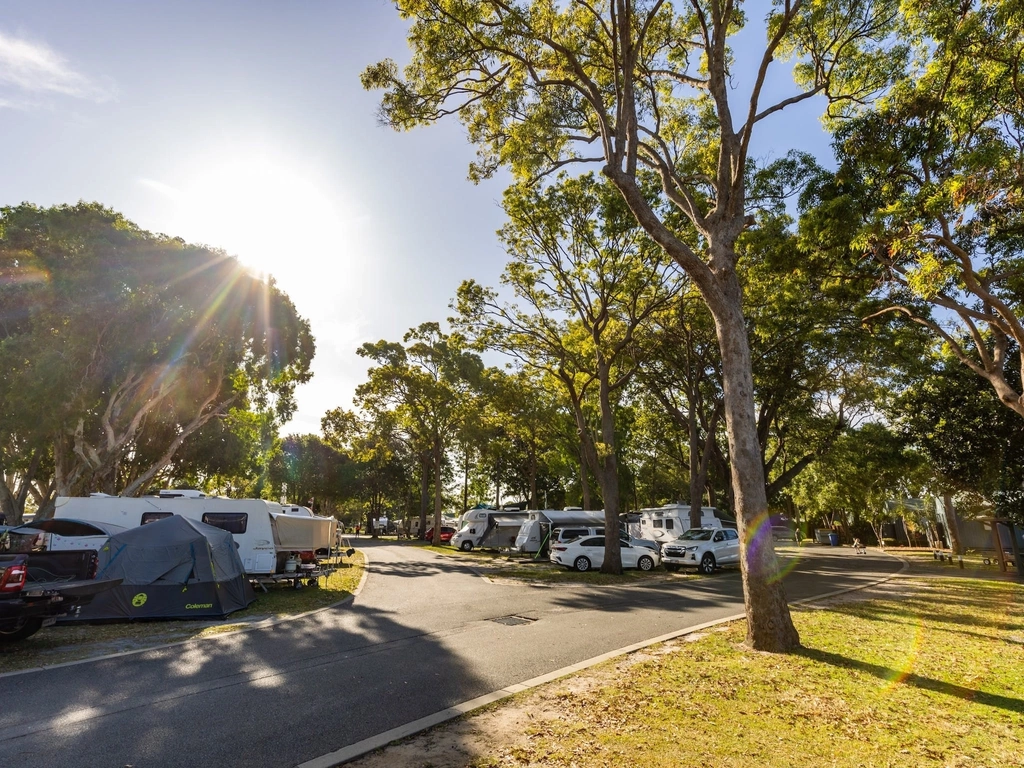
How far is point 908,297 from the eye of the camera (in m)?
14.8

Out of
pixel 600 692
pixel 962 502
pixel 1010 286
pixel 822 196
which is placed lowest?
pixel 600 692

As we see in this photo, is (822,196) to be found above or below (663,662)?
above

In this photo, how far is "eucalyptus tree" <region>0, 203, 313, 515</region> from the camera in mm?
19266

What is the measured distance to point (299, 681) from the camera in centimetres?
616

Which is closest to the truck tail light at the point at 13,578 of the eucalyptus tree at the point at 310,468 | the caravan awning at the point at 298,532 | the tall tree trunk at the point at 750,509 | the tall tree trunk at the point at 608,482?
the caravan awning at the point at 298,532

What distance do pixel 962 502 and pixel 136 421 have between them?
125ft

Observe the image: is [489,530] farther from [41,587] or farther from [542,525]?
[41,587]

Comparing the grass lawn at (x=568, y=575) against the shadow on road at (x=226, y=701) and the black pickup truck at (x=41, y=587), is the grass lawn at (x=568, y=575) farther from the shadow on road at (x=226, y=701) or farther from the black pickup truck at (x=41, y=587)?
the black pickup truck at (x=41, y=587)

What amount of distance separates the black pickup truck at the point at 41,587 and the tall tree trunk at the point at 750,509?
9.89m

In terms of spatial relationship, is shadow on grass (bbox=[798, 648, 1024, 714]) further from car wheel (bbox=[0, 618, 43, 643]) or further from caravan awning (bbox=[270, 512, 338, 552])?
caravan awning (bbox=[270, 512, 338, 552])

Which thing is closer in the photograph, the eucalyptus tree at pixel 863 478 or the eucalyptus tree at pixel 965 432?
the eucalyptus tree at pixel 965 432

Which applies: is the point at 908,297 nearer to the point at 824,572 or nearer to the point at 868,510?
the point at 824,572

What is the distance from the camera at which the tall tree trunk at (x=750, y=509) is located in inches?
287

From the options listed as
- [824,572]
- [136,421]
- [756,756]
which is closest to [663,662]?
[756,756]
